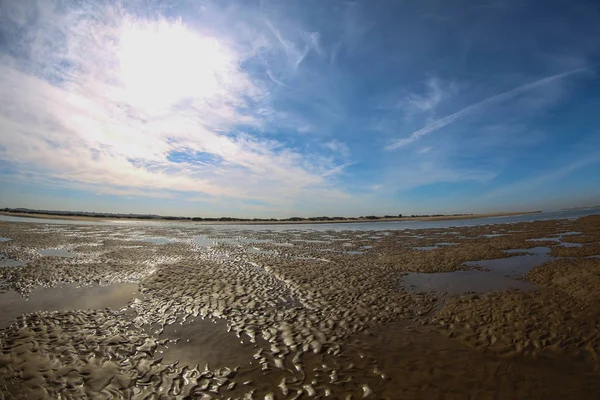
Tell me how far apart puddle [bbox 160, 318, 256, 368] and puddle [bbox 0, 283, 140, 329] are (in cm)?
426

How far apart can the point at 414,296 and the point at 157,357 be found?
35.7ft

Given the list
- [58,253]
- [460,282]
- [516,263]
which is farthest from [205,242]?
[516,263]

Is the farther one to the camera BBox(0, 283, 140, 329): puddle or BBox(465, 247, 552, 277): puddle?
BBox(465, 247, 552, 277): puddle

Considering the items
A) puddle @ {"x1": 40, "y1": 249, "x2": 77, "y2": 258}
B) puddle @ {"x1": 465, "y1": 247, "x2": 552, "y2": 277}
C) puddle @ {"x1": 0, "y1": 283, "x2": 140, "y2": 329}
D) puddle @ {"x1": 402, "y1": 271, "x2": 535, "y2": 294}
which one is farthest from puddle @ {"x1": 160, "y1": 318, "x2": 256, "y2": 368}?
puddle @ {"x1": 40, "y1": 249, "x2": 77, "y2": 258}

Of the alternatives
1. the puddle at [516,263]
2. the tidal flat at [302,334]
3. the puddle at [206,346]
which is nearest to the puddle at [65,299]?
the tidal flat at [302,334]

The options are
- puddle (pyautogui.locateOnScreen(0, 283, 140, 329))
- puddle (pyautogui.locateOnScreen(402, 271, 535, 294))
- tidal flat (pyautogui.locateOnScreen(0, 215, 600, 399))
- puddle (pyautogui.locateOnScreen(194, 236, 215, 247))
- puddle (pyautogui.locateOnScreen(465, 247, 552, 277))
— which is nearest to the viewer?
tidal flat (pyautogui.locateOnScreen(0, 215, 600, 399))

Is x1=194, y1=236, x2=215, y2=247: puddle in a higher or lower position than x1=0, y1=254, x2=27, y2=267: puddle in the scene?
lower

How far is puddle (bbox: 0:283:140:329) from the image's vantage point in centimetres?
1082

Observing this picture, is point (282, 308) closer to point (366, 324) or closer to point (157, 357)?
point (366, 324)

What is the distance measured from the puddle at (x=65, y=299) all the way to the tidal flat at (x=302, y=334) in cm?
8

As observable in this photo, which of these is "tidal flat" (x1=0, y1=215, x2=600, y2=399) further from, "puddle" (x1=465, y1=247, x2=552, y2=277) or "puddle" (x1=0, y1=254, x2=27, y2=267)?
"puddle" (x1=0, y1=254, x2=27, y2=267)

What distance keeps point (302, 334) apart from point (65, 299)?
11.3 meters

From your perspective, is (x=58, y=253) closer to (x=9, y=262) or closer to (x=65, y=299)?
(x=9, y=262)

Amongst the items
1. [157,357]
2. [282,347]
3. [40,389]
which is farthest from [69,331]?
[282,347]
